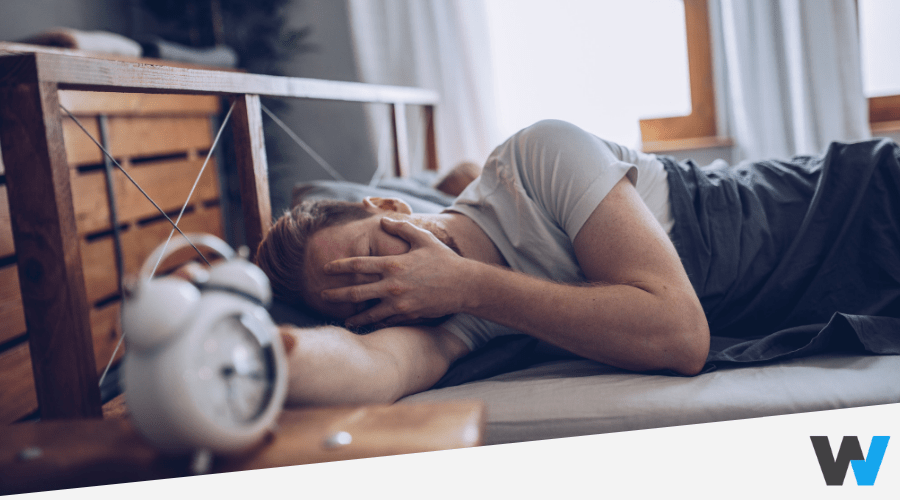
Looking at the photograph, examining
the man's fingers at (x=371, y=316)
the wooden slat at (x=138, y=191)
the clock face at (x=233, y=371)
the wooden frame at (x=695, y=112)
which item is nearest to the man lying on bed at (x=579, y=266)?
the man's fingers at (x=371, y=316)

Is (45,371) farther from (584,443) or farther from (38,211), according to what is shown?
(584,443)

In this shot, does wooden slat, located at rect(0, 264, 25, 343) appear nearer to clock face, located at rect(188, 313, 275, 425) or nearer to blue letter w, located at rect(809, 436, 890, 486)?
clock face, located at rect(188, 313, 275, 425)

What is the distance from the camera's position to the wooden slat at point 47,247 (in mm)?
515

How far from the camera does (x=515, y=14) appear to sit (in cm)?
228

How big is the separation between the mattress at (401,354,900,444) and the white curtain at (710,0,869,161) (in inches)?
66.3

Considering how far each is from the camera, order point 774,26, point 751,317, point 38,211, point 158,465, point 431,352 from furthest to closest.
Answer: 1. point 774,26
2. point 751,317
3. point 431,352
4. point 38,211
5. point 158,465

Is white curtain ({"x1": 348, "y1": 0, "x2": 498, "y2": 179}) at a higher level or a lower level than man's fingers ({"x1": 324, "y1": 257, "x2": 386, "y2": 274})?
higher

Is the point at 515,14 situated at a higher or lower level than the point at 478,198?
higher

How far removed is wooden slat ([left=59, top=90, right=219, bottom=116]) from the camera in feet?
4.76

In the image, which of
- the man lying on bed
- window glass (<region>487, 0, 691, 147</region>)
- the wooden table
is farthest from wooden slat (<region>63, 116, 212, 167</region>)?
the wooden table

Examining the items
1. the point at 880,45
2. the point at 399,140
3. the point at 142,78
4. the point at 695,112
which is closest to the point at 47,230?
the point at 142,78

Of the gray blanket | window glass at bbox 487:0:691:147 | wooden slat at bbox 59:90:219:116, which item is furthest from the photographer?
window glass at bbox 487:0:691:147

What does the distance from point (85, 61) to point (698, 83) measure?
7.58ft

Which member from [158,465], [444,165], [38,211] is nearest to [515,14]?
[444,165]
